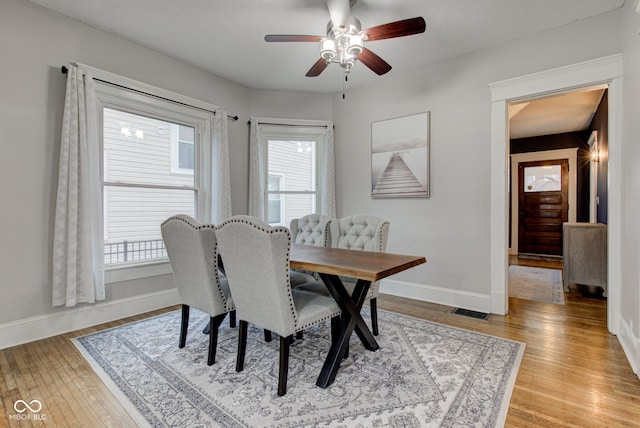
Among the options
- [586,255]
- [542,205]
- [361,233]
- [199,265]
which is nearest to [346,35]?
[361,233]

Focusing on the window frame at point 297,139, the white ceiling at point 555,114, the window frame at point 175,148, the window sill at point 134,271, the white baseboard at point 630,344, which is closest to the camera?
the white baseboard at point 630,344

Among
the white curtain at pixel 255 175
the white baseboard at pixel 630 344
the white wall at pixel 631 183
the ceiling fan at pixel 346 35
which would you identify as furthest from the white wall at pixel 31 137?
the white wall at pixel 631 183

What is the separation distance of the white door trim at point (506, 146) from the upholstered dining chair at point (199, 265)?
8.58ft

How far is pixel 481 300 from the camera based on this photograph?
3.26 m

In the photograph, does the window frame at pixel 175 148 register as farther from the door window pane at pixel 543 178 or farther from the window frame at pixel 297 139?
the door window pane at pixel 543 178

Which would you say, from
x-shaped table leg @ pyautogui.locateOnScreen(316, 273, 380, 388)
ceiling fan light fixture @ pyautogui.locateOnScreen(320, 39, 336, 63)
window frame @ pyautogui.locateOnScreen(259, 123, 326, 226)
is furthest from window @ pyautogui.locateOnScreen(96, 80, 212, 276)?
x-shaped table leg @ pyautogui.locateOnScreen(316, 273, 380, 388)

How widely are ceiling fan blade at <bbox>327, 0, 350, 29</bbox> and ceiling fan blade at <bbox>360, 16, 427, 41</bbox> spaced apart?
254mm

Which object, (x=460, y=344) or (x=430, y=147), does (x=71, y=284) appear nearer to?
(x=460, y=344)

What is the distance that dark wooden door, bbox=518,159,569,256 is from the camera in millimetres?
6613

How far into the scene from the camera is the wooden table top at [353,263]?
1730 millimetres

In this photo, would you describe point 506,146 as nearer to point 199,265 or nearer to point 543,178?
point 199,265

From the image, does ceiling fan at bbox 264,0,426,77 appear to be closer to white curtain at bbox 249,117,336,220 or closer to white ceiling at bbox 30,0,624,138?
white ceiling at bbox 30,0,624,138

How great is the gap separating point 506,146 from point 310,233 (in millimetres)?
2165

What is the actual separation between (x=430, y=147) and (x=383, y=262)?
A: 7.06ft
